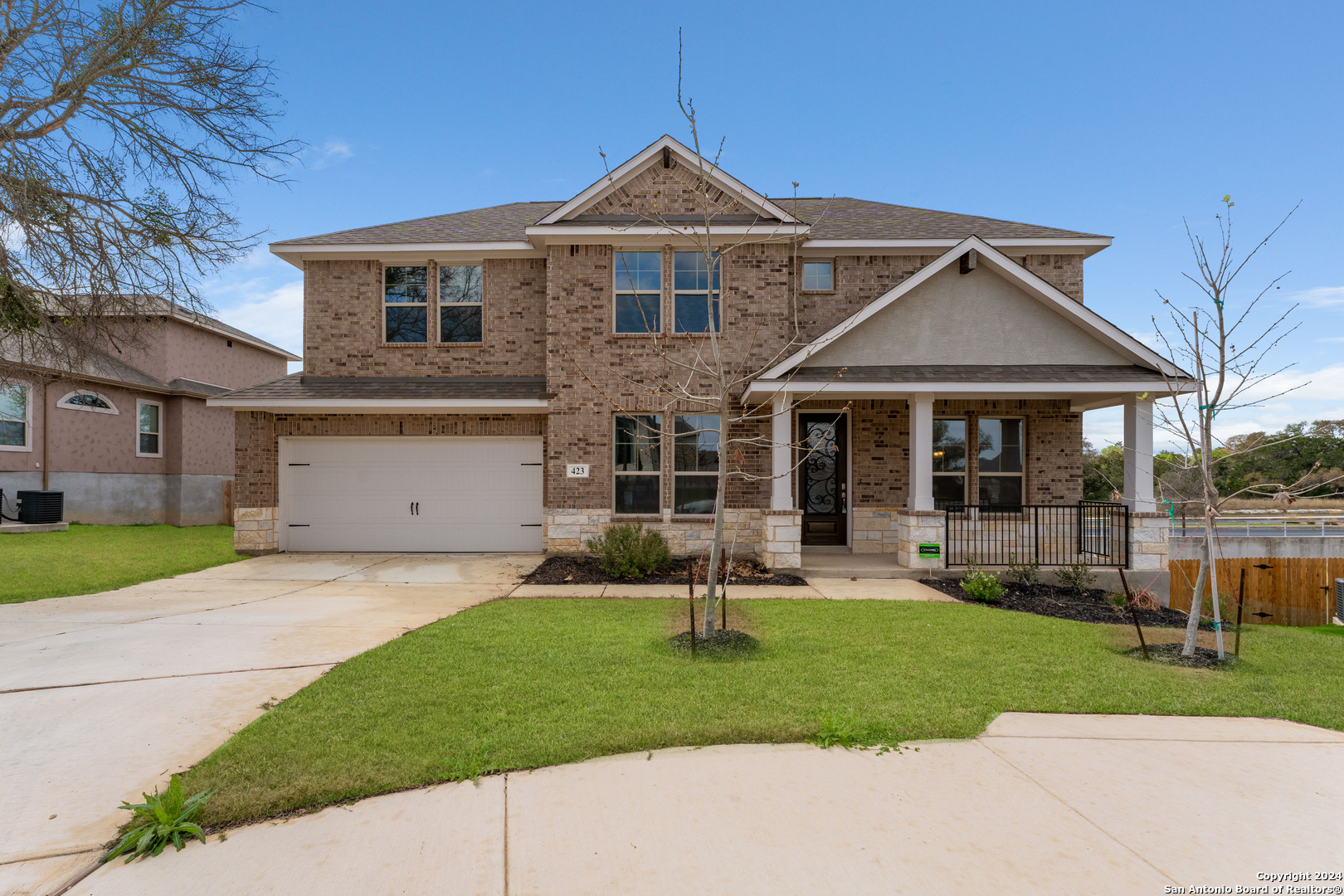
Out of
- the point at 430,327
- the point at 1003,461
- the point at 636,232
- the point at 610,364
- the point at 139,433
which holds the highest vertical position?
the point at 636,232

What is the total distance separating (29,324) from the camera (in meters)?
8.30

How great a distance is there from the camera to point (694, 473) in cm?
1237

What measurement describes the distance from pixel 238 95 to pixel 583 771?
10.5m

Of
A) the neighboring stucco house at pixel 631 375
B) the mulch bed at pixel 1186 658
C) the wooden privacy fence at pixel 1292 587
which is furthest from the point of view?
the wooden privacy fence at pixel 1292 587

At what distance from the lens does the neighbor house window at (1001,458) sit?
12789 millimetres

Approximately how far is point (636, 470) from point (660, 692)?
768cm

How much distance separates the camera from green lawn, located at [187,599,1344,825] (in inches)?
150

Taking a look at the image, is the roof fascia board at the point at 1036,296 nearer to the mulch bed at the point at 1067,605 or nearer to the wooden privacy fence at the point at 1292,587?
the mulch bed at the point at 1067,605

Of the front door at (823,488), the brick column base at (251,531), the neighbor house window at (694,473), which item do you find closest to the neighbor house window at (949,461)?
the front door at (823,488)

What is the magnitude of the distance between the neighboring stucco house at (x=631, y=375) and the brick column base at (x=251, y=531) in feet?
0.12

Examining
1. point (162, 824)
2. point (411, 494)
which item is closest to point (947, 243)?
point (411, 494)

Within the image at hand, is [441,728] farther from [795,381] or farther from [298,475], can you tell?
[298,475]

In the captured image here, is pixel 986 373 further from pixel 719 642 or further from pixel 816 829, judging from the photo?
pixel 816 829

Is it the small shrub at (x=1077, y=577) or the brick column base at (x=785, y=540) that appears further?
the brick column base at (x=785, y=540)
